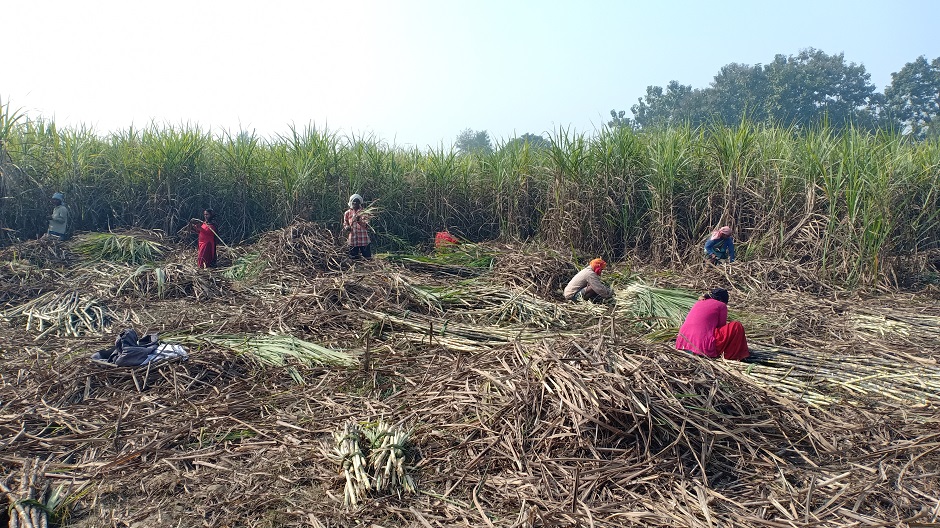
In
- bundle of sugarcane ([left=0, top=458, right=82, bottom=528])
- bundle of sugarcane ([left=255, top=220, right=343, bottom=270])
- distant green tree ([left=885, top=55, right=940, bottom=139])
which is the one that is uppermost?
distant green tree ([left=885, top=55, right=940, bottom=139])

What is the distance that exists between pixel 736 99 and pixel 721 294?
3108 centimetres

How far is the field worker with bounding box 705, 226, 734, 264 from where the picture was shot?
788 centimetres

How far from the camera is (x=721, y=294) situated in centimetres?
488

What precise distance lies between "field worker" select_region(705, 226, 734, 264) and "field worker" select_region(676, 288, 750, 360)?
11.2ft

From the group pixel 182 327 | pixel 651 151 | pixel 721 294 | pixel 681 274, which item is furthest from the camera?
pixel 651 151

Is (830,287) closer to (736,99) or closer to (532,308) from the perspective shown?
(532,308)

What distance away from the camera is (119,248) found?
863 centimetres

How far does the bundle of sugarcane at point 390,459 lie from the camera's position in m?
2.92

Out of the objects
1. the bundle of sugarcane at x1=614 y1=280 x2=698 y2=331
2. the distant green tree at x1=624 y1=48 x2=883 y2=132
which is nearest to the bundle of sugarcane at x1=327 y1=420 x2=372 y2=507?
the bundle of sugarcane at x1=614 y1=280 x2=698 y2=331

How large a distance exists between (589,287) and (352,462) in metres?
4.25

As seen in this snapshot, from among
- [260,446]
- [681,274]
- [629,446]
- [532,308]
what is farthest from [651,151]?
[260,446]

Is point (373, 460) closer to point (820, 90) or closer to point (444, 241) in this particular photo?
point (444, 241)

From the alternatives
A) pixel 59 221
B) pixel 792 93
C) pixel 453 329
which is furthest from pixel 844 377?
pixel 792 93

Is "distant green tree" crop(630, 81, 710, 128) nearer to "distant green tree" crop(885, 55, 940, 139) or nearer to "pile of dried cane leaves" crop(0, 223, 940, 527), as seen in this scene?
"distant green tree" crop(885, 55, 940, 139)
